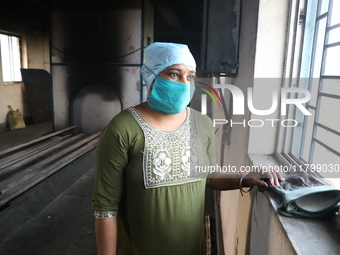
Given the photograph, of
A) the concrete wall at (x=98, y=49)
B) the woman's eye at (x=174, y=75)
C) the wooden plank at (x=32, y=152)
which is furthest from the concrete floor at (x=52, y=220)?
the concrete wall at (x=98, y=49)

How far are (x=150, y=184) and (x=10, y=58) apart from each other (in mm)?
7301

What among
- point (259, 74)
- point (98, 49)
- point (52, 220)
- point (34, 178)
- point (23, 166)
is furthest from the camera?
point (98, 49)

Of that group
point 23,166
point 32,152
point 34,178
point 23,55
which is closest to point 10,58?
point 23,55

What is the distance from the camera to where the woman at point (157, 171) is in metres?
1.13

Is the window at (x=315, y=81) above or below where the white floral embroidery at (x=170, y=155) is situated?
above

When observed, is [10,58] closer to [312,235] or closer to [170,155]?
[170,155]

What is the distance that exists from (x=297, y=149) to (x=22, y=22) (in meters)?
7.66

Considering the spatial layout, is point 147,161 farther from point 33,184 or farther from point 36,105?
point 36,105

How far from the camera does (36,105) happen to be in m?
7.43

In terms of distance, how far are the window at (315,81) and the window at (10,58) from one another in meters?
7.07

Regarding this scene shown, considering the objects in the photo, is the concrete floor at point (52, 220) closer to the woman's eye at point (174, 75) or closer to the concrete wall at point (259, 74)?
the concrete wall at point (259, 74)

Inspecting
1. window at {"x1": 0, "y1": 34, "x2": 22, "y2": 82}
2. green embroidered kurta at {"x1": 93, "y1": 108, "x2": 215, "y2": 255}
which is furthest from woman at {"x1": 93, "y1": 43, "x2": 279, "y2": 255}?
window at {"x1": 0, "y1": 34, "x2": 22, "y2": 82}

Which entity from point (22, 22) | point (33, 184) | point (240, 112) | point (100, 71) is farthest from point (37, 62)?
point (240, 112)

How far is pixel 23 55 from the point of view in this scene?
24.3 ft
